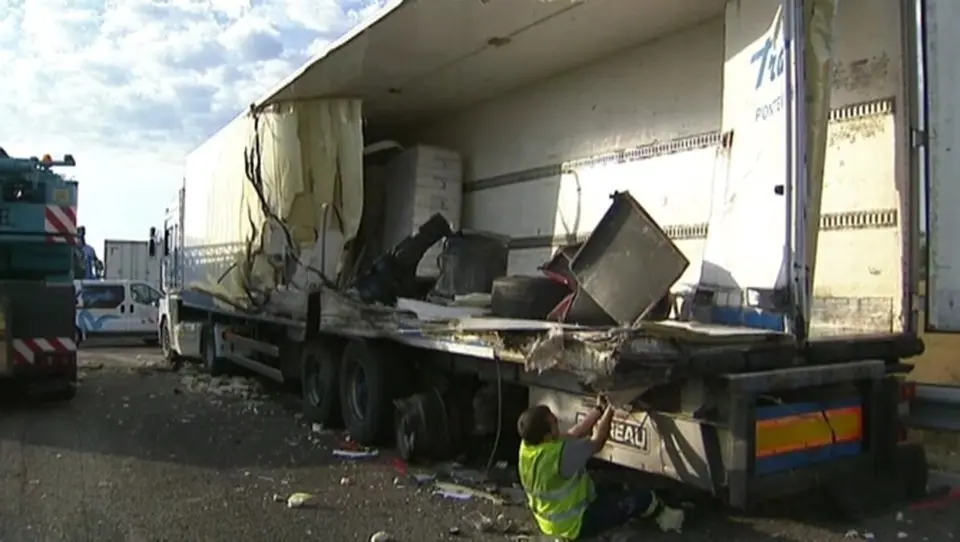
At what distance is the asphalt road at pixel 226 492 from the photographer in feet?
16.5

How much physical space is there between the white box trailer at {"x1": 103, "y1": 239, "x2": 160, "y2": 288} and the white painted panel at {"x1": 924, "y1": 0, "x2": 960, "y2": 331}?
82.0ft

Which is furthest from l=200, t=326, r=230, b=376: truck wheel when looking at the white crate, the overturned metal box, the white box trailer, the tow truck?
the white box trailer

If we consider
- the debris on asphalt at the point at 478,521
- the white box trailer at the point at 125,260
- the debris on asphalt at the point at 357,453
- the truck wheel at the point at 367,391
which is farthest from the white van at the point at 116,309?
the debris on asphalt at the point at 478,521

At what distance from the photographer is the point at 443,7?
702 centimetres

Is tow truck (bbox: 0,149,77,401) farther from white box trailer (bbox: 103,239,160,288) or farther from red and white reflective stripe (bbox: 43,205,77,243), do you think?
white box trailer (bbox: 103,239,160,288)

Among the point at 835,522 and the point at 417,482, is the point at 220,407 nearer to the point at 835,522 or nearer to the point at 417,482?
the point at 417,482

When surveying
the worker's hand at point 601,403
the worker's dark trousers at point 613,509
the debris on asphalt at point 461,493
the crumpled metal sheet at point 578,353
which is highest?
the crumpled metal sheet at point 578,353

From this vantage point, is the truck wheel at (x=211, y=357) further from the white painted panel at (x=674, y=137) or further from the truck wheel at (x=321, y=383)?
the white painted panel at (x=674, y=137)

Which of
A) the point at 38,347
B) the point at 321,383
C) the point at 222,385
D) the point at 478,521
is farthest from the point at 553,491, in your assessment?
the point at 222,385

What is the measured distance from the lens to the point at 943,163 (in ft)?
17.2

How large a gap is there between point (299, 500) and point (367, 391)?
1.89 m

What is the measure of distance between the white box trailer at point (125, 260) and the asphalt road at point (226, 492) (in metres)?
18.4

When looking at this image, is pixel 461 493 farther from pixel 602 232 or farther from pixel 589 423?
pixel 602 232

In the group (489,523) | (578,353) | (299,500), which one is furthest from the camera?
(299,500)
